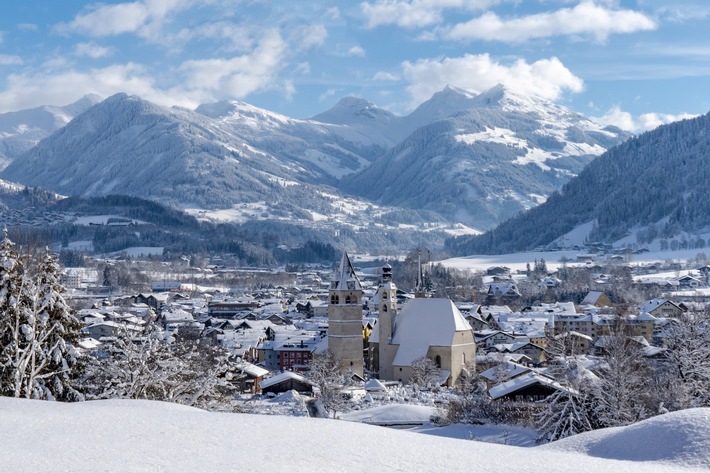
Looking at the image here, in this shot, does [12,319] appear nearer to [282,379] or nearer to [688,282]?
[282,379]

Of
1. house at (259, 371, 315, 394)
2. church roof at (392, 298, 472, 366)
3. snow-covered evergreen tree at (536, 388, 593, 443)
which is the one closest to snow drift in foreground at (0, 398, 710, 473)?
snow-covered evergreen tree at (536, 388, 593, 443)

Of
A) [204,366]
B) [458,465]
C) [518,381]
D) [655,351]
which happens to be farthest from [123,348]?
[655,351]

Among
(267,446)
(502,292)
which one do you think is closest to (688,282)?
(502,292)

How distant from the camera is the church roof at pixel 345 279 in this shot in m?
58.4

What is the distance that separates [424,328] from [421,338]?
2.65 ft

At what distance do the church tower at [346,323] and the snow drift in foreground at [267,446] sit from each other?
137 ft

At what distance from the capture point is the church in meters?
58.4

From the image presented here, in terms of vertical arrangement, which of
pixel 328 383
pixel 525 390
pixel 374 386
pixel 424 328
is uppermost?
pixel 424 328

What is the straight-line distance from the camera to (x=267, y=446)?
13.1 m

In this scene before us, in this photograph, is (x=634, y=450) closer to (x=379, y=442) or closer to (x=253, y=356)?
(x=379, y=442)

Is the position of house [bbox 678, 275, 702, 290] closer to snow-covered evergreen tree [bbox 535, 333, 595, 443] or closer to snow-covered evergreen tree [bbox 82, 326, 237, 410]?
snow-covered evergreen tree [bbox 535, 333, 595, 443]

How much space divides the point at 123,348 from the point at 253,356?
2056 inches

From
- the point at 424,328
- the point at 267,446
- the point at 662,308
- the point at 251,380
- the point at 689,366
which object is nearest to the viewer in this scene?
the point at 267,446

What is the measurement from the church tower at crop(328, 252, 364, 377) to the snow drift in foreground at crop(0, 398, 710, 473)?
41.8 meters
